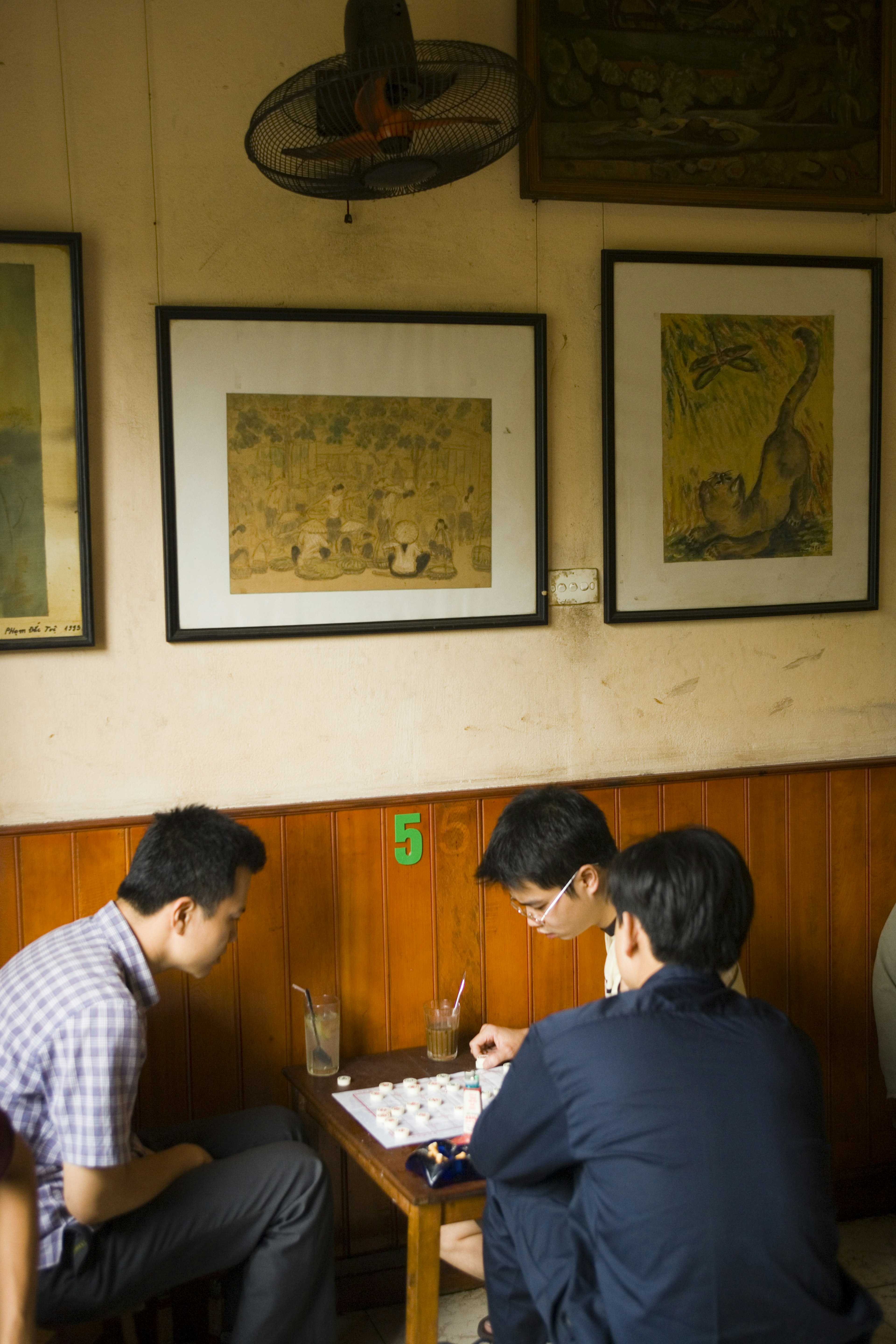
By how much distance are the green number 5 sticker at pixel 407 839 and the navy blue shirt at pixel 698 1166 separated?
42.9 inches

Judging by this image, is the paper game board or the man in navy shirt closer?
the man in navy shirt

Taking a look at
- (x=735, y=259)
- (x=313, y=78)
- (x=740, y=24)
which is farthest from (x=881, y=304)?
(x=313, y=78)

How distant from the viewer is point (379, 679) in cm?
279

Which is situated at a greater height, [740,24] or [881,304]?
[740,24]

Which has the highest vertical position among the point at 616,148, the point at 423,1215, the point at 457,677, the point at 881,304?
the point at 616,148

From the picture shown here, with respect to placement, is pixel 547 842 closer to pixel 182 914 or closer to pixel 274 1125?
pixel 182 914

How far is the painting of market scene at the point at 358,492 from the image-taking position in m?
2.67

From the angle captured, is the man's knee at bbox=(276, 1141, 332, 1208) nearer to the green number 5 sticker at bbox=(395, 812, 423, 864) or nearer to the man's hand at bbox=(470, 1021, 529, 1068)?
the man's hand at bbox=(470, 1021, 529, 1068)

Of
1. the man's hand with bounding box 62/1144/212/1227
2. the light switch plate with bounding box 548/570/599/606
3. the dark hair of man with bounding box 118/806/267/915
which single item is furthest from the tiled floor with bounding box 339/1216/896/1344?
the light switch plate with bounding box 548/570/599/606

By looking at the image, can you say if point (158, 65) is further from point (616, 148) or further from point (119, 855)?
point (119, 855)

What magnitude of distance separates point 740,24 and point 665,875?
2246 mm

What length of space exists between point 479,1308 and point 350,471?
194 cm

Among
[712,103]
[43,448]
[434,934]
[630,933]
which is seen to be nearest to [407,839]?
[434,934]

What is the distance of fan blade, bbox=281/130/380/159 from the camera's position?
2.10m
